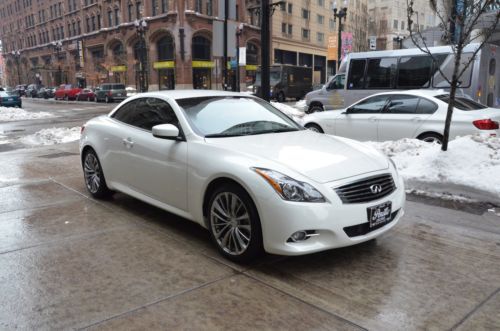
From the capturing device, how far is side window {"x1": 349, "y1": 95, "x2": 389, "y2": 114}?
30.4 ft

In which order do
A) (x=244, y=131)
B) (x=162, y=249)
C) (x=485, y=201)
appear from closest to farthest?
(x=162, y=249), (x=244, y=131), (x=485, y=201)

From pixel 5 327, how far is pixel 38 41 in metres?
91.7

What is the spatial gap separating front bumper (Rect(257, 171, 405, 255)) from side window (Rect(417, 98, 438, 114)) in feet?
18.1

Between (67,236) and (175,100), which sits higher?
(175,100)

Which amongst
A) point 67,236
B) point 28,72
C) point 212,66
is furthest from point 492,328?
point 28,72

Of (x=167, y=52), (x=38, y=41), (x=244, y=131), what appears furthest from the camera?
(x=38, y=41)

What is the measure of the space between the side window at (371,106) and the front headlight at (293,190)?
6.16 m

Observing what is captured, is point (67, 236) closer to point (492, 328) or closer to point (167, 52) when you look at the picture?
point (492, 328)

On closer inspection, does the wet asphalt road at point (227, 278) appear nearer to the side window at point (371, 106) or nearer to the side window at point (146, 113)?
the side window at point (146, 113)

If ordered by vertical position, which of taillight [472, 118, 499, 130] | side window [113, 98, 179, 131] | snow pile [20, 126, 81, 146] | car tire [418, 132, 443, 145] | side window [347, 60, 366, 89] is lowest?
snow pile [20, 126, 81, 146]

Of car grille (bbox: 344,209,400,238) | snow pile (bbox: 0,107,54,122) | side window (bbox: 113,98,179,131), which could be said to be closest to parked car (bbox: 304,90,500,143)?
car grille (bbox: 344,209,400,238)

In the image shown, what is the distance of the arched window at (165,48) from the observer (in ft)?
167

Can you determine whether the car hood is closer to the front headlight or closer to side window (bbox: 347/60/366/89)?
the front headlight

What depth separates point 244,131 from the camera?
481 cm
